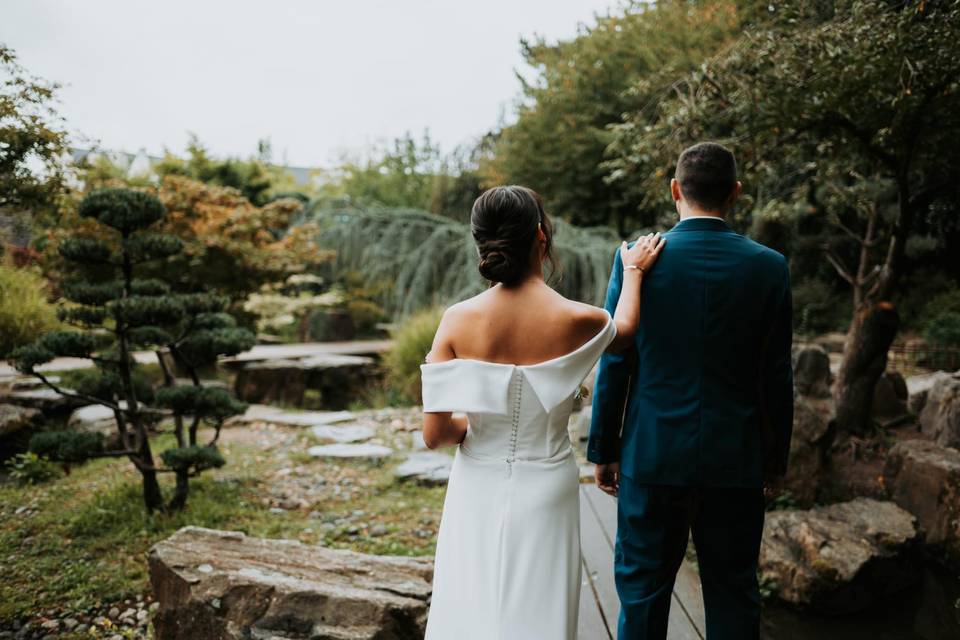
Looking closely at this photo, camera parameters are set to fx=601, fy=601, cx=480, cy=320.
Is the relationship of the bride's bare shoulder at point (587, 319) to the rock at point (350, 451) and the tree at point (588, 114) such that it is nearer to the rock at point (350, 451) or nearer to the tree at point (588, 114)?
the rock at point (350, 451)

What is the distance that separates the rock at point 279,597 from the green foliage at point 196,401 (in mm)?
1369

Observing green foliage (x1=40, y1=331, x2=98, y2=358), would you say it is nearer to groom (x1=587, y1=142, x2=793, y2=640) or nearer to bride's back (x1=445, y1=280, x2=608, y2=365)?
bride's back (x1=445, y1=280, x2=608, y2=365)

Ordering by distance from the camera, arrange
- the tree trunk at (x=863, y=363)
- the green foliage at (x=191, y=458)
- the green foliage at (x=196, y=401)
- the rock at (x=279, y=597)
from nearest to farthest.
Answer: the rock at (x=279, y=597) → the green foliage at (x=191, y=458) → the green foliage at (x=196, y=401) → the tree trunk at (x=863, y=363)

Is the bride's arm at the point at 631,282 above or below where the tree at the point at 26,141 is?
below

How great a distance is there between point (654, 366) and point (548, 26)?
1241 centimetres

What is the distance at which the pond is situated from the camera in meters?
2.59

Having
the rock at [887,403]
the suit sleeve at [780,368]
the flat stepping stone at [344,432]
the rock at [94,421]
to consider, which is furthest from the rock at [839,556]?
the rock at [94,421]

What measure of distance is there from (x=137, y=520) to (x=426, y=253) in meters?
4.66

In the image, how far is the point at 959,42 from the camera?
2.75 meters

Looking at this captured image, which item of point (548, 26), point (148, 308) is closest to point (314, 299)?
point (148, 308)

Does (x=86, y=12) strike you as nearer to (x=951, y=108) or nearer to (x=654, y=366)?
(x=654, y=366)

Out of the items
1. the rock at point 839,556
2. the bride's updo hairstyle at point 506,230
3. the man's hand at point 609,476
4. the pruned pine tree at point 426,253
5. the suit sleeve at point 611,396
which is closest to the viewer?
the bride's updo hairstyle at point 506,230

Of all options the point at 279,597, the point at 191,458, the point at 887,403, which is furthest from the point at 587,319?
the point at 887,403

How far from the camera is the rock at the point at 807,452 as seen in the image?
365 cm
